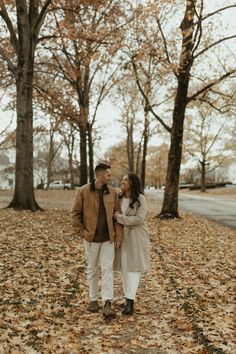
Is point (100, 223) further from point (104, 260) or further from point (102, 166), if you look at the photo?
point (102, 166)

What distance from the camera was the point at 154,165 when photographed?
9344 cm

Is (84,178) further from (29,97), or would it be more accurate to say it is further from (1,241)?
(1,241)

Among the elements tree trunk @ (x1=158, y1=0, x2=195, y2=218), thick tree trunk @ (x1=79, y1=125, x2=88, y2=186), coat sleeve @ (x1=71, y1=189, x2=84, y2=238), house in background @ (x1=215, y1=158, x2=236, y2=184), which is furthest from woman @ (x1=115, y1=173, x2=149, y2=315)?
house in background @ (x1=215, y1=158, x2=236, y2=184)

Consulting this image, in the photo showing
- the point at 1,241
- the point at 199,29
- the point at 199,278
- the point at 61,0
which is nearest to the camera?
the point at 199,278

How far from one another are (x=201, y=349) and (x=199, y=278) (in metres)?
3.58

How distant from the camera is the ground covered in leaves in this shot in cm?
500

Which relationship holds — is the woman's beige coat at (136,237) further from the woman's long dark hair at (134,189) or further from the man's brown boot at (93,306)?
the man's brown boot at (93,306)

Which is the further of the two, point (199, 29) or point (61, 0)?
point (61, 0)

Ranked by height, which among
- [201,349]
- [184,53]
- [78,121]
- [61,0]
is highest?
[61,0]

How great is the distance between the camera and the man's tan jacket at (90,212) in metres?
5.85

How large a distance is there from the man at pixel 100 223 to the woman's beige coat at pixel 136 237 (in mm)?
143

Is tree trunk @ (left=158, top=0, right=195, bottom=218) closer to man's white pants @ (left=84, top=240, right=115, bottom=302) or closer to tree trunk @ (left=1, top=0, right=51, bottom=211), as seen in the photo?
tree trunk @ (left=1, top=0, right=51, bottom=211)

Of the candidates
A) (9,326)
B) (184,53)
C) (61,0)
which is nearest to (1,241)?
(9,326)

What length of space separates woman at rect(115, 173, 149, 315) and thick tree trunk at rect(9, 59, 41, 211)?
12.3 meters
